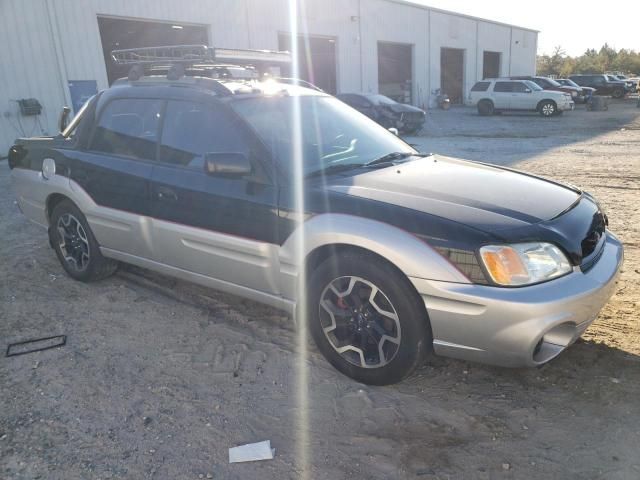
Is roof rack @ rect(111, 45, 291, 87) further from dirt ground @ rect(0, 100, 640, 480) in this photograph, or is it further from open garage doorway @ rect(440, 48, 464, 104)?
open garage doorway @ rect(440, 48, 464, 104)

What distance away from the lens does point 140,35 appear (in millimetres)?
19203

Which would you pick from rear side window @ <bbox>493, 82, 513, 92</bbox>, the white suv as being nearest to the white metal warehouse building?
the white suv

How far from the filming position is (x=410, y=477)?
7.55 feet

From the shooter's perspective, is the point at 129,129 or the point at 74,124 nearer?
the point at 129,129

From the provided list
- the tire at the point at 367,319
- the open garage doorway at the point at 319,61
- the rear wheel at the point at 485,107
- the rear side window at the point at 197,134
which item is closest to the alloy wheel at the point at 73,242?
the rear side window at the point at 197,134

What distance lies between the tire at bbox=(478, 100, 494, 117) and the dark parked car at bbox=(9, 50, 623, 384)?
2188 centimetres

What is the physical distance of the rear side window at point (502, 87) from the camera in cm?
2317

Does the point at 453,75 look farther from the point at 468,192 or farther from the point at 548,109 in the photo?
the point at 468,192

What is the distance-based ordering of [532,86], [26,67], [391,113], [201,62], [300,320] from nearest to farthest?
[300,320], [201,62], [26,67], [391,113], [532,86]

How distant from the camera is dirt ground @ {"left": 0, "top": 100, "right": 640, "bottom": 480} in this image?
94.5 inches

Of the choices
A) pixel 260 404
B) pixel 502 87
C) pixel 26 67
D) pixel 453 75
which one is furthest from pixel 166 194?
pixel 453 75

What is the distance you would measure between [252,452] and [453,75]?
124 feet

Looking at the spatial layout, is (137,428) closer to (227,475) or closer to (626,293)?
(227,475)

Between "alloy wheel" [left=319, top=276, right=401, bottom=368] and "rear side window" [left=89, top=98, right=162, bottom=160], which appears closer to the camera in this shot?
"alloy wheel" [left=319, top=276, right=401, bottom=368]
